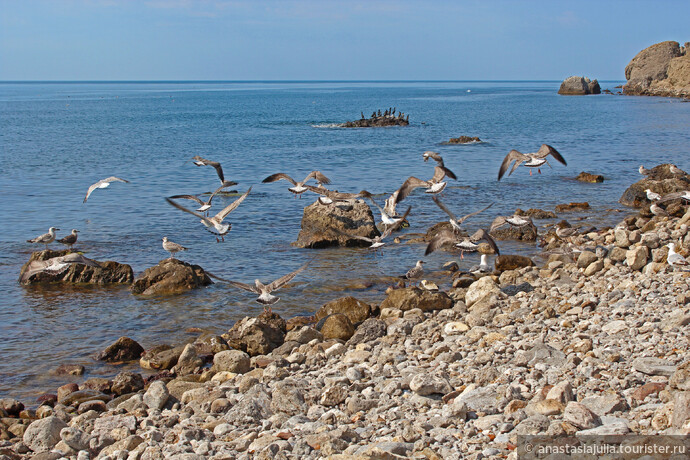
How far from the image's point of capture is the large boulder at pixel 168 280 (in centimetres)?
1466

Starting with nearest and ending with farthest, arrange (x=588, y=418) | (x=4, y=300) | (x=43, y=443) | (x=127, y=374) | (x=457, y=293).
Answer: (x=588, y=418) → (x=43, y=443) → (x=127, y=374) → (x=457, y=293) → (x=4, y=300)

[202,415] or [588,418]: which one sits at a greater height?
[588,418]

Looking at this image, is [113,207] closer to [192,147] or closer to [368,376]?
[368,376]

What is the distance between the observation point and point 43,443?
7.78 m

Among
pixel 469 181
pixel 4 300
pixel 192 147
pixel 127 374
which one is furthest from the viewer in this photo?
pixel 192 147

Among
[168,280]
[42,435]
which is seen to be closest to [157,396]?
[42,435]

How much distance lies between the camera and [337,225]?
61.9 ft

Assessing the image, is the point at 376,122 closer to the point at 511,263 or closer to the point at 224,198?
the point at 224,198

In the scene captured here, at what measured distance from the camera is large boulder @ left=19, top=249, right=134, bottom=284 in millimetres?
15500

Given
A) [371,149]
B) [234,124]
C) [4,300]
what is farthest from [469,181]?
[234,124]

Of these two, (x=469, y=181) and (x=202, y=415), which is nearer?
(x=202, y=415)

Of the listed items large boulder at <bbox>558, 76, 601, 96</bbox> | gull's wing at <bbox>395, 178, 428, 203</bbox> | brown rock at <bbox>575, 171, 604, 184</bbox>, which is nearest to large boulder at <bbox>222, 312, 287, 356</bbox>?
gull's wing at <bbox>395, 178, 428, 203</bbox>

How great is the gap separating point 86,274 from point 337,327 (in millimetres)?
7698

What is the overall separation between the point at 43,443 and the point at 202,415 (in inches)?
74.6
